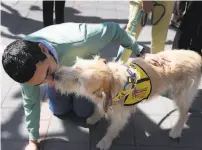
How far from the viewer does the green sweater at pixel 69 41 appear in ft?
7.96

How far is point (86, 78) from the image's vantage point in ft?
7.13

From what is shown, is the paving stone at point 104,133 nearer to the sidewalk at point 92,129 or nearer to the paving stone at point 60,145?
the sidewalk at point 92,129

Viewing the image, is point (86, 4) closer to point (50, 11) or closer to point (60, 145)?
point (50, 11)

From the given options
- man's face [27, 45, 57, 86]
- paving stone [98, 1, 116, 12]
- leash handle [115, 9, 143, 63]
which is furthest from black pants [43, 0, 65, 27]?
man's face [27, 45, 57, 86]

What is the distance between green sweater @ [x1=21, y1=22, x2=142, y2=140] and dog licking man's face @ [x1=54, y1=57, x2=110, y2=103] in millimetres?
245

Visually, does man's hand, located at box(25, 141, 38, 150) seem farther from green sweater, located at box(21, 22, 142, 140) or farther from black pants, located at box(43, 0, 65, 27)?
black pants, located at box(43, 0, 65, 27)

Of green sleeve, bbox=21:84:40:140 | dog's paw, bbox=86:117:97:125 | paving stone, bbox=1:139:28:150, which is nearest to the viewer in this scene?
green sleeve, bbox=21:84:40:140

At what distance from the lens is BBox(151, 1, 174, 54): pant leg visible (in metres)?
3.32

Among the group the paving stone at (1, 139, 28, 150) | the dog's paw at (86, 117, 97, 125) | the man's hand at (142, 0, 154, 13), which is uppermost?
the man's hand at (142, 0, 154, 13)

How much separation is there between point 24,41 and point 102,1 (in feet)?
14.7

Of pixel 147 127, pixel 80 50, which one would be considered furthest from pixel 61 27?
Result: pixel 147 127

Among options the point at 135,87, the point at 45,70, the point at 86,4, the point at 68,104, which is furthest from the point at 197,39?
the point at 86,4

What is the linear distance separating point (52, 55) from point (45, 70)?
5.6 inches

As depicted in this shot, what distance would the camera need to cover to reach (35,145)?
9.05ft
